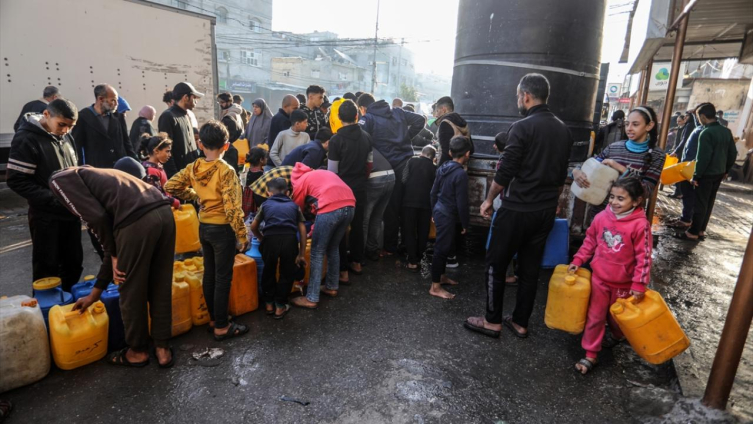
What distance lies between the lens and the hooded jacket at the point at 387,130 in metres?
5.23

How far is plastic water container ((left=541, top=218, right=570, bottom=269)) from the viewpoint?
414cm

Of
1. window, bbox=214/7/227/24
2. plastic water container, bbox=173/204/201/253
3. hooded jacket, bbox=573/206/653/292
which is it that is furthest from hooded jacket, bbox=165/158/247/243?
window, bbox=214/7/227/24

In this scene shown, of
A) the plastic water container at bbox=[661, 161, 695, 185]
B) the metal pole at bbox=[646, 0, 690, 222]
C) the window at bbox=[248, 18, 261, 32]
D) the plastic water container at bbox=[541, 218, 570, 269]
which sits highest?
the window at bbox=[248, 18, 261, 32]

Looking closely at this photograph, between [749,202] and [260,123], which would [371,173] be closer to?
[260,123]

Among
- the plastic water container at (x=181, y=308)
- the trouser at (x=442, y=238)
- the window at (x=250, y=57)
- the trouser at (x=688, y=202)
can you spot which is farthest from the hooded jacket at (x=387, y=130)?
the window at (x=250, y=57)

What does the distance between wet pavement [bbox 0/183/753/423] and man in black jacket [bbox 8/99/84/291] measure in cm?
107

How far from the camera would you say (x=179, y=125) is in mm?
5262

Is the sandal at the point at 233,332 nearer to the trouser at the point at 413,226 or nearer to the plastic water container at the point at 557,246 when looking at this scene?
the trouser at the point at 413,226

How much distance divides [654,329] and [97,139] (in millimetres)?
6304

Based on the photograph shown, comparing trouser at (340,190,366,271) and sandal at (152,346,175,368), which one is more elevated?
trouser at (340,190,366,271)

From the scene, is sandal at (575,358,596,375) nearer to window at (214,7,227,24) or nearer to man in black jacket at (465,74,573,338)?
man in black jacket at (465,74,573,338)

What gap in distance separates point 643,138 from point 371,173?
2700 millimetres

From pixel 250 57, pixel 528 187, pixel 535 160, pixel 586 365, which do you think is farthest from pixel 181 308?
pixel 250 57

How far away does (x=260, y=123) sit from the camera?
7129 millimetres
